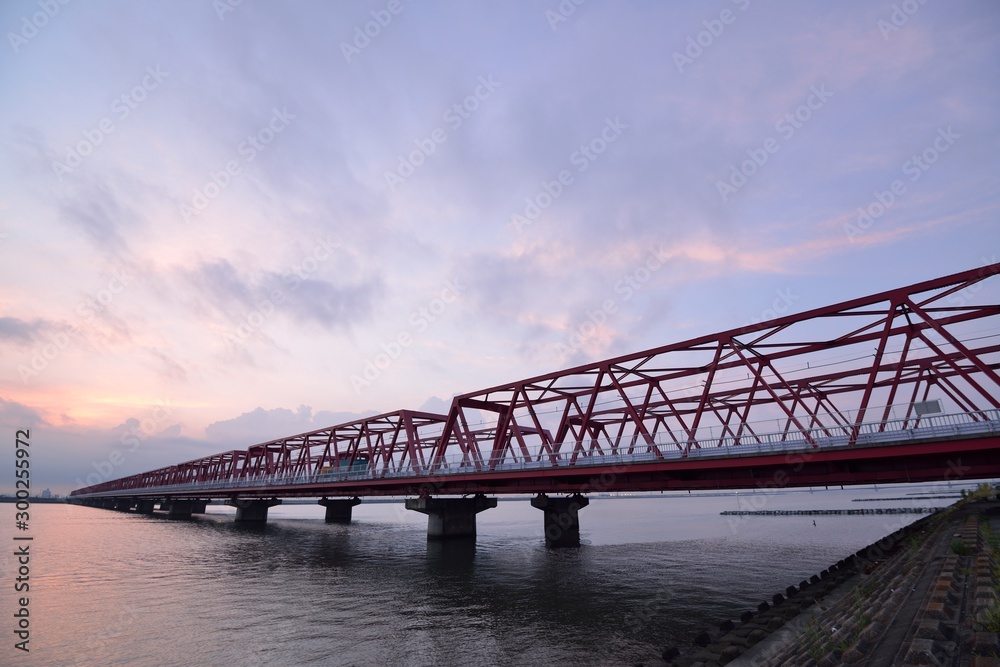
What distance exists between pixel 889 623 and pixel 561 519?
48.8 metres

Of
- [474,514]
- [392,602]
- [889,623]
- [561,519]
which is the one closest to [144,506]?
[474,514]

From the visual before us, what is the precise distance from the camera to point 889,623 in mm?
11086

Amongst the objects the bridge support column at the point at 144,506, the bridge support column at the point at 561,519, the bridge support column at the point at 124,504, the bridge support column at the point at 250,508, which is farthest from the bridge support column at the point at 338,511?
the bridge support column at the point at 124,504

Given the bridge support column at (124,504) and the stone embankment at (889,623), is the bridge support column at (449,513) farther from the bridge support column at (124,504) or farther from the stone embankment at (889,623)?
the bridge support column at (124,504)

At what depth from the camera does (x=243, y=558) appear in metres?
49.1

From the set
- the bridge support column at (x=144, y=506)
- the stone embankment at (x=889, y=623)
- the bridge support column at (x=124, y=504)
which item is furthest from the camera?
the bridge support column at (x=124, y=504)

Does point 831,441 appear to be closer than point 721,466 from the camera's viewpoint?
Yes

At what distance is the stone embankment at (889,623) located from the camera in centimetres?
851

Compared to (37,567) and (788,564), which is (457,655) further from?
(37,567)

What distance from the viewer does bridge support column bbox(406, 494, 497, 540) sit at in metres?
57.8

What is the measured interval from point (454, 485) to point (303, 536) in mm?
39796

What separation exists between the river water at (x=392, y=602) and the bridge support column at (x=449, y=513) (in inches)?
161

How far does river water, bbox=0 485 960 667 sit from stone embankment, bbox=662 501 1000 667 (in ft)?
9.96

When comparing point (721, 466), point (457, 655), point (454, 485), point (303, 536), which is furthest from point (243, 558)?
point (721, 466)
